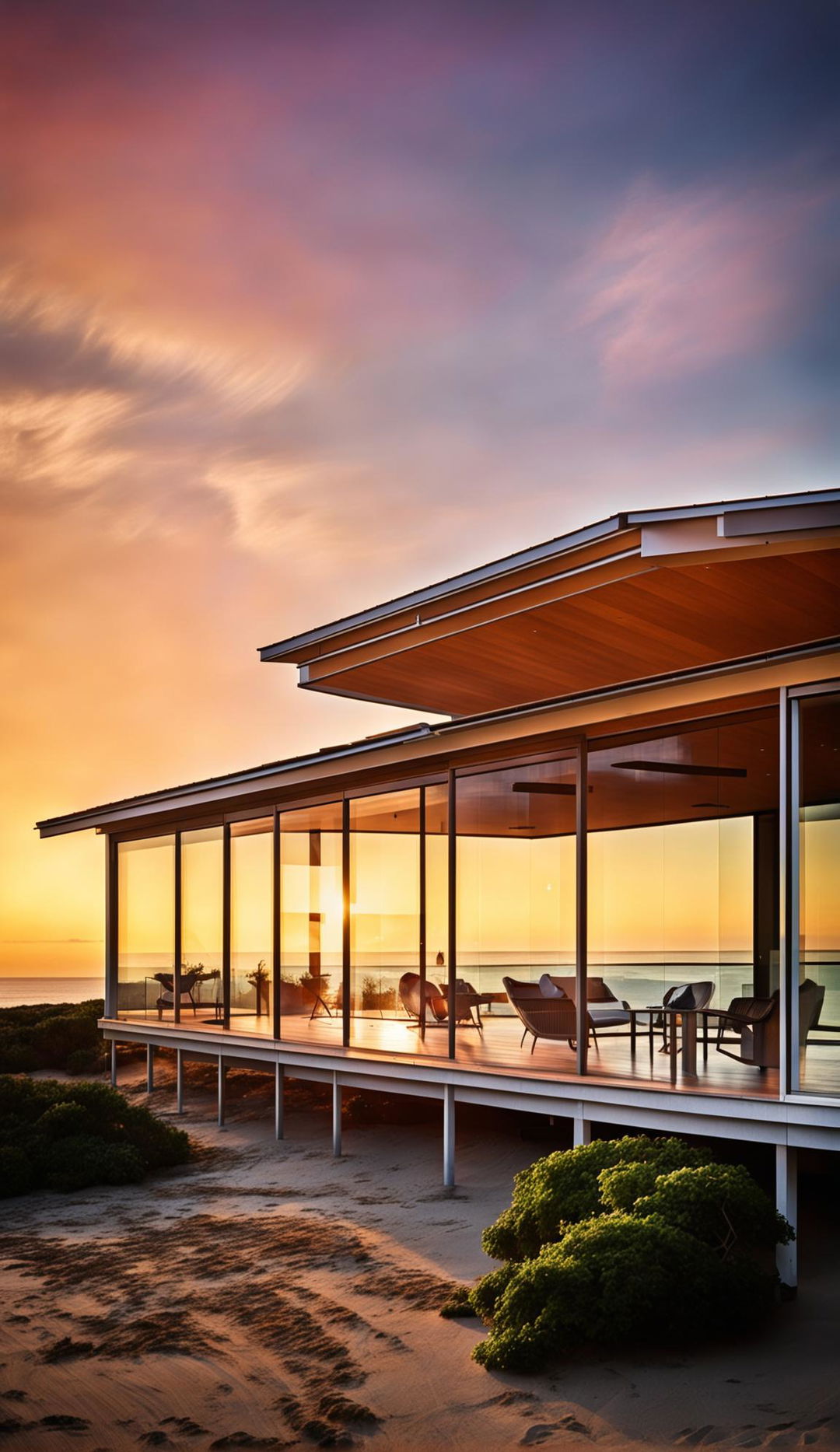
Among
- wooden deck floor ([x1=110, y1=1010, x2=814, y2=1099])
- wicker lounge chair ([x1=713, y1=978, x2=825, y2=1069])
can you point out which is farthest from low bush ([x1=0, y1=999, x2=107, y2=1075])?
wicker lounge chair ([x1=713, y1=978, x2=825, y2=1069])

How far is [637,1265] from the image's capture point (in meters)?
6.22

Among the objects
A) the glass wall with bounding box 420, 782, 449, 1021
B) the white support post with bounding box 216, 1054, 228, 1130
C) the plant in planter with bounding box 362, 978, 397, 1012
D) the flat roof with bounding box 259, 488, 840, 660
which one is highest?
the flat roof with bounding box 259, 488, 840, 660

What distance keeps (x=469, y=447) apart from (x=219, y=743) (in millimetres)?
9118

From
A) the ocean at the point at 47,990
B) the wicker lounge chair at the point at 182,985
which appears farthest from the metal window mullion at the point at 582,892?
the ocean at the point at 47,990

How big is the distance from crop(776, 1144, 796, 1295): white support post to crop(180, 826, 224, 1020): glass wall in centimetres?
868

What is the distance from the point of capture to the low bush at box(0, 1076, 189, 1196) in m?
11.3

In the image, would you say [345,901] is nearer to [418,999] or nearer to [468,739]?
[418,999]

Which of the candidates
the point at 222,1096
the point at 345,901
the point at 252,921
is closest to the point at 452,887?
the point at 345,901

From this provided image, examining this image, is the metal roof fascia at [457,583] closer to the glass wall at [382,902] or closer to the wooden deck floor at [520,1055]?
the glass wall at [382,902]

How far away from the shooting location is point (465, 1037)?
1115 cm

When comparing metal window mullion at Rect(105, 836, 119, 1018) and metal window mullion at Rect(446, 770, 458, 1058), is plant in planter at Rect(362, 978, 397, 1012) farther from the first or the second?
metal window mullion at Rect(105, 836, 119, 1018)

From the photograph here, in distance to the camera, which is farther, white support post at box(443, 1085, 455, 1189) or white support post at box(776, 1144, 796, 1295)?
white support post at box(443, 1085, 455, 1189)

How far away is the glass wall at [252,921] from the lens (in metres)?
13.8

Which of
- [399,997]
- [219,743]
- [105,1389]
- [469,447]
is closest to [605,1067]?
[399,997]
